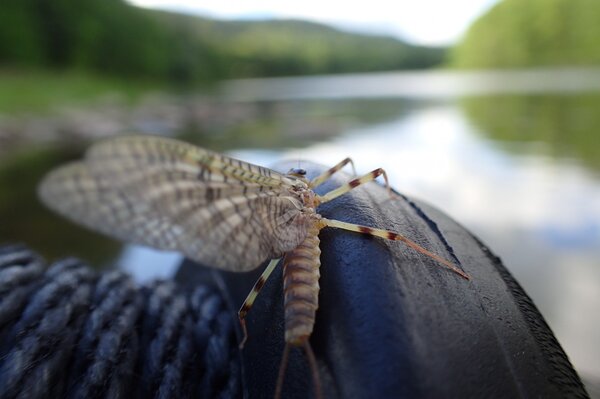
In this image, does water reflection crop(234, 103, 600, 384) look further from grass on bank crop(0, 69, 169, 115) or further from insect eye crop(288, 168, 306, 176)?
grass on bank crop(0, 69, 169, 115)

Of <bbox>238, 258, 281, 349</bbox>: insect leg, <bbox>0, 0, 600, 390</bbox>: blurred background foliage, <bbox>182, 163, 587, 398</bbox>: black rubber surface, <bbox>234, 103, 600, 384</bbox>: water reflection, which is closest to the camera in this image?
<bbox>182, 163, 587, 398</bbox>: black rubber surface

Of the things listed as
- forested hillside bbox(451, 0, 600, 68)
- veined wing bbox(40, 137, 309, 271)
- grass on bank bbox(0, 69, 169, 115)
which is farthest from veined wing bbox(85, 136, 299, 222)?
forested hillside bbox(451, 0, 600, 68)

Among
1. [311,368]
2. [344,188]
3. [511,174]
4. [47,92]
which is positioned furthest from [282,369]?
[47,92]

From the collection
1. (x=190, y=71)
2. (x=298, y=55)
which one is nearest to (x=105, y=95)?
(x=190, y=71)

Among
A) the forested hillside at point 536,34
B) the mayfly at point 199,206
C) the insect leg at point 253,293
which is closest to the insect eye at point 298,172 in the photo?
the mayfly at point 199,206

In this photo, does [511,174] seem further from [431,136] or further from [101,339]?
[101,339]

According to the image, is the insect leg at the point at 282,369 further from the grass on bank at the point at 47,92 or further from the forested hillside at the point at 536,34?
the forested hillside at the point at 536,34
